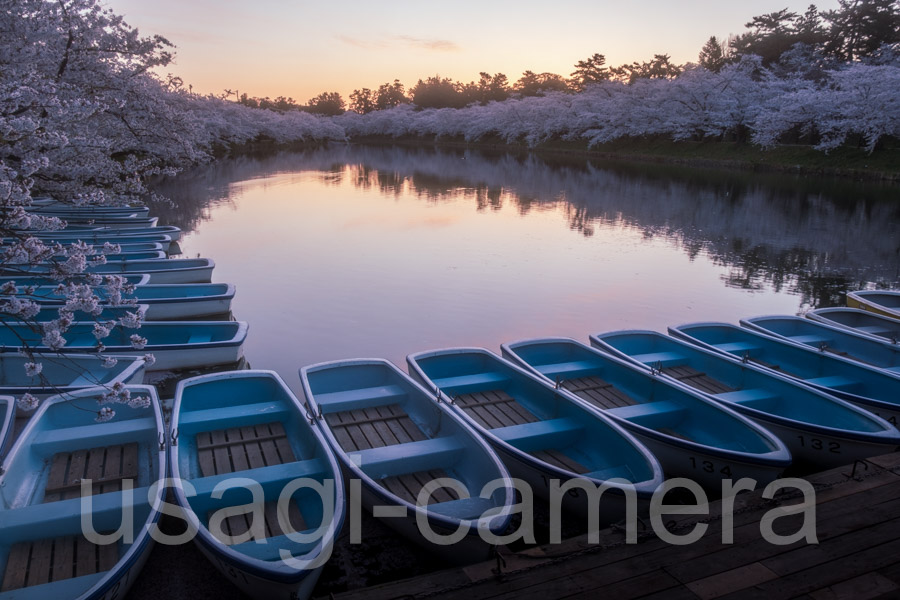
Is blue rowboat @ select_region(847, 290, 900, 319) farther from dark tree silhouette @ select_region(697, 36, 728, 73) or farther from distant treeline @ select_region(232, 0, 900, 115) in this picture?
dark tree silhouette @ select_region(697, 36, 728, 73)

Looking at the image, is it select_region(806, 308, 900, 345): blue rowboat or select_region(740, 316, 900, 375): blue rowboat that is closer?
select_region(740, 316, 900, 375): blue rowboat

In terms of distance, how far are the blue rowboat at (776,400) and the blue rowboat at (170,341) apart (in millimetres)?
5268

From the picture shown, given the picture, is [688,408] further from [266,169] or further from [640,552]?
[266,169]

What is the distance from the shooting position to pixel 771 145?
39.9 metres

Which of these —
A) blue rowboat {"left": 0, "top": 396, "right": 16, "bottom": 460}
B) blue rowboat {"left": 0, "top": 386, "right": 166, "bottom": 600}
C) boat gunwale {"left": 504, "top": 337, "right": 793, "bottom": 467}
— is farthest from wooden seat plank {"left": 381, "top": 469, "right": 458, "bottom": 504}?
blue rowboat {"left": 0, "top": 396, "right": 16, "bottom": 460}

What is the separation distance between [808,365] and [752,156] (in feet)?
130

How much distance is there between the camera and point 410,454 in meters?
5.32

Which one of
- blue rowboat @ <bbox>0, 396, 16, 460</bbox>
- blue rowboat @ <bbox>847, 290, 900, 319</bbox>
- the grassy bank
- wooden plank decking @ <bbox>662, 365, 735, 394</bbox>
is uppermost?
the grassy bank

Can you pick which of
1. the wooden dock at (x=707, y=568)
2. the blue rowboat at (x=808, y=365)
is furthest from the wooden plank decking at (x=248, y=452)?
the blue rowboat at (x=808, y=365)

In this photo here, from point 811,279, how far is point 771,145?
2943 cm

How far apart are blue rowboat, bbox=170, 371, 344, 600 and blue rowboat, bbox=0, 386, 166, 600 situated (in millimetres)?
328

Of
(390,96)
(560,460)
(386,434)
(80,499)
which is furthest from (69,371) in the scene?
(390,96)

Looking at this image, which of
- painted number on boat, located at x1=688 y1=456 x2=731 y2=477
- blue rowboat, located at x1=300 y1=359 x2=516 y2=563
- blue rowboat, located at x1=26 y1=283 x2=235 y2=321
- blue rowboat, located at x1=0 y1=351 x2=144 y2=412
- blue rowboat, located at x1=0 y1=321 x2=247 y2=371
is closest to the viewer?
blue rowboat, located at x1=300 y1=359 x2=516 y2=563

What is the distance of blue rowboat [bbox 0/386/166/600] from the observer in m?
3.91
